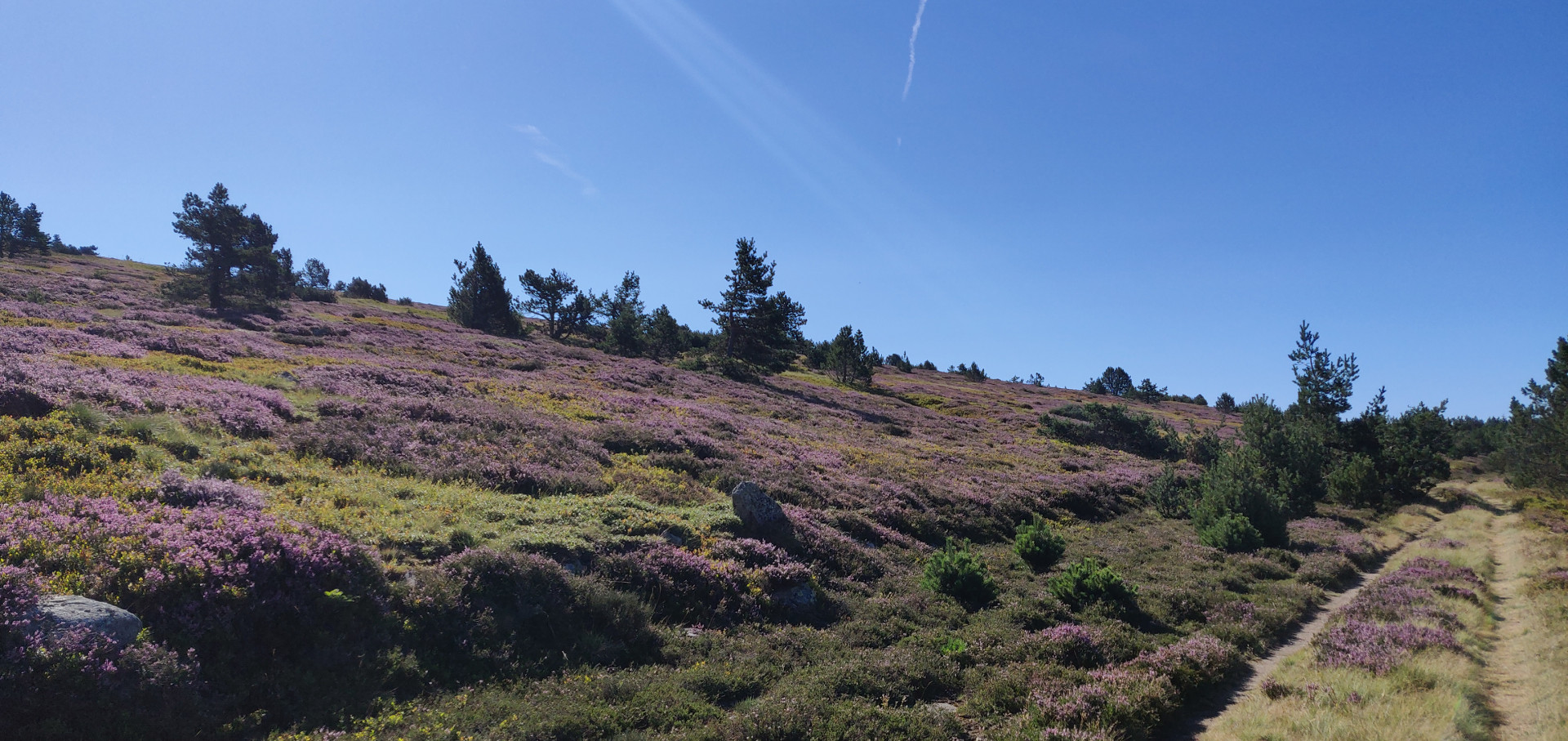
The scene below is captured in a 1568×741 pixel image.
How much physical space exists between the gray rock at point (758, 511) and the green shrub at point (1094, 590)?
6.61m

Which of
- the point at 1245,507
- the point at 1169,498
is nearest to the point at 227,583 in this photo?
the point at 1245,507

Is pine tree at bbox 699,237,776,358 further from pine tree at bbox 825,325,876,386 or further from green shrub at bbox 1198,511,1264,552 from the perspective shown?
green shrub at bbox 1198,511,1264,552

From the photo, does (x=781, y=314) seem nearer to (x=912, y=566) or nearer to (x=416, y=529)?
(x=912, y=566)

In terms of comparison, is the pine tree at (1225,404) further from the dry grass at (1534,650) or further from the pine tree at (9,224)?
the pine tree at (9,224)

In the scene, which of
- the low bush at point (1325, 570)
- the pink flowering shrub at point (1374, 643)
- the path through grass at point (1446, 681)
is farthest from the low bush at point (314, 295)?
the low bush at point (1325, 570)

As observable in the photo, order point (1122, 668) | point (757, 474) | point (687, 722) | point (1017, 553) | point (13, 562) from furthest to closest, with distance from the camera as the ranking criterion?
point (757, 474) < point (1017, 553) < point (1122, 668) < point (687, 722) < point (13, 562)

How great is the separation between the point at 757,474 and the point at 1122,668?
1209 centimetres

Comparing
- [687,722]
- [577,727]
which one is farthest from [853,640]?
[577,727]

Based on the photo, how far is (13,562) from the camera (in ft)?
22.5

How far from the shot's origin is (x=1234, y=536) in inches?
799

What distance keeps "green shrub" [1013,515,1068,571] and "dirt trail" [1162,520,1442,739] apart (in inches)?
211

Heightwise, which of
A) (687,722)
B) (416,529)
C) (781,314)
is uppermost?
(781,314)

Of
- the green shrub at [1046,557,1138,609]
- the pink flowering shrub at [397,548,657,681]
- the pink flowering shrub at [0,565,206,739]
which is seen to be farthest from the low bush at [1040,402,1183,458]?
the pink flowering shrub at [0,565,206,739]

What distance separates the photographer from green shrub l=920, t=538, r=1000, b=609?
1362cm
